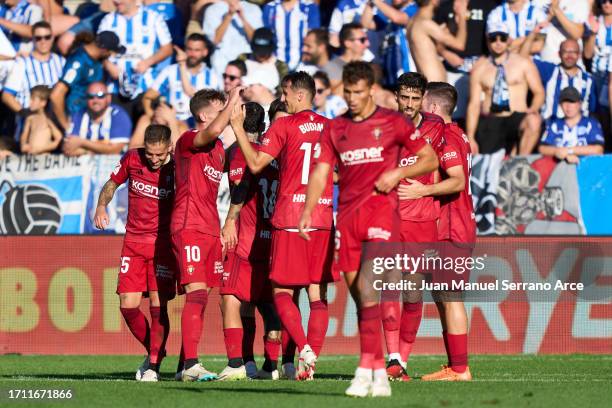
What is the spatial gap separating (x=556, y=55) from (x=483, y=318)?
477 cm

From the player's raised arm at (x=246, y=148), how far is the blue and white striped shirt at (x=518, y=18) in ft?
26.8

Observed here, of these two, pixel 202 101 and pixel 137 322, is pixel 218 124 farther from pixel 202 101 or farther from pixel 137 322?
pixel 137 322

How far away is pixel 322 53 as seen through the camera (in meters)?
18.4

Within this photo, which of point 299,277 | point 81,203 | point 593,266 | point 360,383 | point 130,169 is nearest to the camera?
point 360,383

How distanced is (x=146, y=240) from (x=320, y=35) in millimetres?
7493

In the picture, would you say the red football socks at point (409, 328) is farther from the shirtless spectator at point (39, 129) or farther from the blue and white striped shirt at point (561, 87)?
the shirtless spectator at point (39, 129)

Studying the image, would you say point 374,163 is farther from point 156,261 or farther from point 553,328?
point 553,328

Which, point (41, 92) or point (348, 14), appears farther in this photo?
point (348, 14)

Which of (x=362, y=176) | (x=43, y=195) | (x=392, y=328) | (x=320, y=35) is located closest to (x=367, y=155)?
(x=362, y=176)

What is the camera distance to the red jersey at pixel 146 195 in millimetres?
11641

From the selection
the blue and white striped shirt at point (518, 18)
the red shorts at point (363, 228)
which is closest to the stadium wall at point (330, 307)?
the blue and white striped shirt at point (518, 18)

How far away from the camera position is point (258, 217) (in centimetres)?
1170

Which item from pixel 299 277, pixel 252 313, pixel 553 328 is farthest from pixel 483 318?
pixel 299 277

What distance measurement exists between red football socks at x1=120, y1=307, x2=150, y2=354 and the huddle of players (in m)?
0.01
